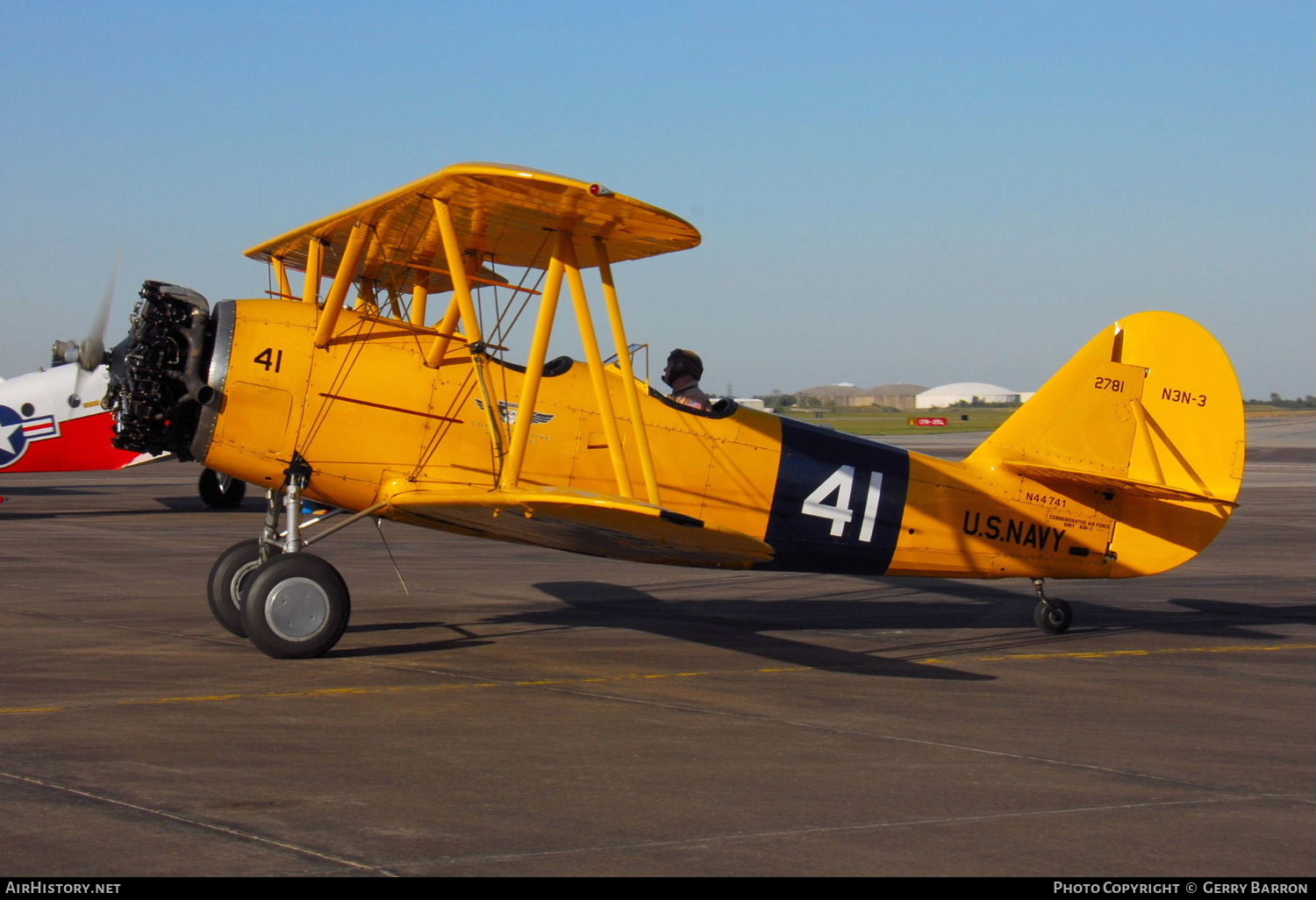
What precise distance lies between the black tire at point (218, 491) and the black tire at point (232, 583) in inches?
530

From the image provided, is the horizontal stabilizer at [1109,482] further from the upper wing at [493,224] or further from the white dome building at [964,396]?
the white dome building at [964,396]

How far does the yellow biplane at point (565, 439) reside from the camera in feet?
25.9

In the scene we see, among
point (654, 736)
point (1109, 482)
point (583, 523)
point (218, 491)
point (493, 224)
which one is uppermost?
point (493, 224)

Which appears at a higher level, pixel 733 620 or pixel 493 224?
pixel 493 224

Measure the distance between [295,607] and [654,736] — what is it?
2888 mm

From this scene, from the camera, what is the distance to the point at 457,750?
5887 mm

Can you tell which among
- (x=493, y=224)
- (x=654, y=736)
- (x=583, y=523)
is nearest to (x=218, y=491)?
(x=493, y=224)

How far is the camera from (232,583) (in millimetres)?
9031

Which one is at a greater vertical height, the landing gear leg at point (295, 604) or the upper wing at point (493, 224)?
the upper wing at point (493, 224)

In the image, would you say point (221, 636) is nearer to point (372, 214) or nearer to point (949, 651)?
point (372, 214)

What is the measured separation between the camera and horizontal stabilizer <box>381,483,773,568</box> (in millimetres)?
6840

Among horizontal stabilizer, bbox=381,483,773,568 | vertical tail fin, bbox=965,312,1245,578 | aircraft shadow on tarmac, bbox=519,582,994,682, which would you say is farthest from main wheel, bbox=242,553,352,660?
vertical tail fin, bbox=965,312,1245,578

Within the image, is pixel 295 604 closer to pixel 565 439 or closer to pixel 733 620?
pixel 565 439


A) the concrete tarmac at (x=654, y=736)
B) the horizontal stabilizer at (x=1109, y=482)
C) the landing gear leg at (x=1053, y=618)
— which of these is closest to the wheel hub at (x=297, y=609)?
the concrete tarmac at (x=654, y=736)
